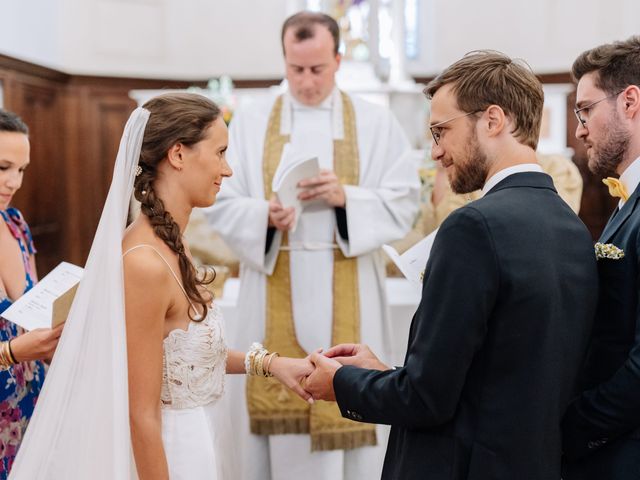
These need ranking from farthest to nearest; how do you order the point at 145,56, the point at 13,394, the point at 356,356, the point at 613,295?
the point at 145,56
the point at 13,394
the point at 356,356
the point at 613,295

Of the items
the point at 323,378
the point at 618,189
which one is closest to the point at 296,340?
the point at 323,378

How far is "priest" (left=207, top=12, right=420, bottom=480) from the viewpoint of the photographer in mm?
3439

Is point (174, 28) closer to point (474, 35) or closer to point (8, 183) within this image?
point (474, 35)

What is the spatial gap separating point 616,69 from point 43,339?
173cm

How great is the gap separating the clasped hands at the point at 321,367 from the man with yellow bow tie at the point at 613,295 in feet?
1.82

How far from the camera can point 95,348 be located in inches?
78.0

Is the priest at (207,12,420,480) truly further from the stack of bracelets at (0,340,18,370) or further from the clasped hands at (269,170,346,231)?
the stack of bracelets at (0,340,18,370)

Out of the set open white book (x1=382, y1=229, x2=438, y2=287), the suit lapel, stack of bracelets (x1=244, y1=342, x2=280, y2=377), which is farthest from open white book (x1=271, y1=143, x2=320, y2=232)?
the suit lapel

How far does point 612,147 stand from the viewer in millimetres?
2051

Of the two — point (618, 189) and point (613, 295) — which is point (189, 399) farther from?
point (618, 189)

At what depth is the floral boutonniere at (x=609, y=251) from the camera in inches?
73.7

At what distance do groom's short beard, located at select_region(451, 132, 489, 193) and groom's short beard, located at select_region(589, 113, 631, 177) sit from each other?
1.37ft

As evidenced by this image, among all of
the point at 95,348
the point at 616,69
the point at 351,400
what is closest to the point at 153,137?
the point at 95,348

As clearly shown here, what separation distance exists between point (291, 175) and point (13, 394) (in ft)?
4.27
